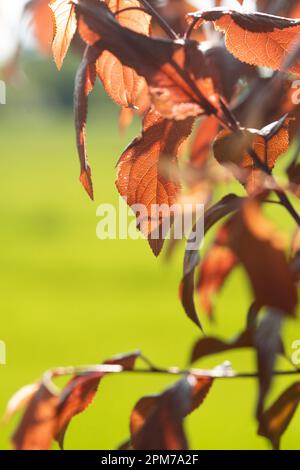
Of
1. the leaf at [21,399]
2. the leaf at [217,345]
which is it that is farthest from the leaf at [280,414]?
the leaf at [21,399]

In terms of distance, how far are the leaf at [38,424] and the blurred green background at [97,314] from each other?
0.64ft

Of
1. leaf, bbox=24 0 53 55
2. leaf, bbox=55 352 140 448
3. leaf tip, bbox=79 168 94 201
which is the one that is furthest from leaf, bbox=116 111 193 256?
leaf, bbox=24 0 53 55

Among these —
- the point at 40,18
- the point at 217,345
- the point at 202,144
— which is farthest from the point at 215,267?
the point at 40,18

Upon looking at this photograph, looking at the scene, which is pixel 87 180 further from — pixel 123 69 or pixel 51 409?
pixel 51 409

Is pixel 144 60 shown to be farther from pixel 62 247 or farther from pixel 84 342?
pixel 62 247

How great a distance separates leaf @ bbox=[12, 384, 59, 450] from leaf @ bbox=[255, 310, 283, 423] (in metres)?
0.26

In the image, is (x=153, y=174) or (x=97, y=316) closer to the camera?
(x=153, y=174)

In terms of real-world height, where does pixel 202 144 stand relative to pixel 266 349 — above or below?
above

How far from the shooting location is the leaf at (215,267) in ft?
1.60

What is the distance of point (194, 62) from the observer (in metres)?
0.63

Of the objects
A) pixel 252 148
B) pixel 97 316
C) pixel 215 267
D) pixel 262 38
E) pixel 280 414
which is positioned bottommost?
pixel 97 316

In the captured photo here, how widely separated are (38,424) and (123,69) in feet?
1.16

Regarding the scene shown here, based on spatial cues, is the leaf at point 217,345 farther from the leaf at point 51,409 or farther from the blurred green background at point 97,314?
the leaf at point 51,409

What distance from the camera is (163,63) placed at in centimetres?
62
